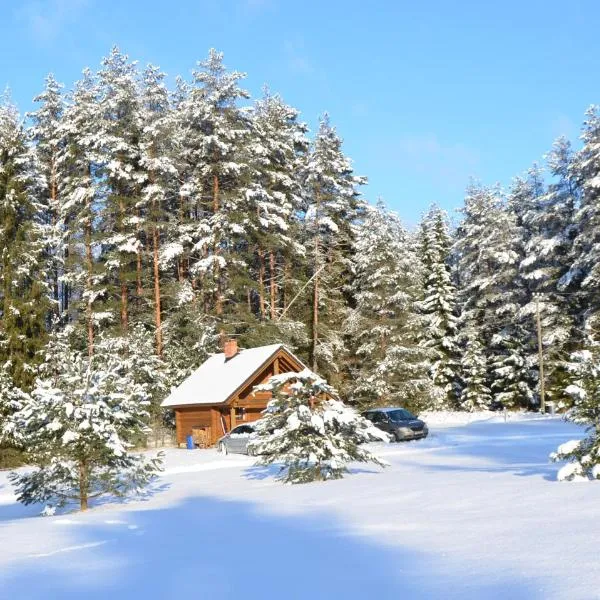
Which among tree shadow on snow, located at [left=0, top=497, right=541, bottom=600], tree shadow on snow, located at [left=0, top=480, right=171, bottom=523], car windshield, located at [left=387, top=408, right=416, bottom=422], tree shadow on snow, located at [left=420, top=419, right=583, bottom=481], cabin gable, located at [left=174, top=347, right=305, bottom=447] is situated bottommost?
tree shadow on snow, located at [left=0, top=480, right=171, bottom=523]

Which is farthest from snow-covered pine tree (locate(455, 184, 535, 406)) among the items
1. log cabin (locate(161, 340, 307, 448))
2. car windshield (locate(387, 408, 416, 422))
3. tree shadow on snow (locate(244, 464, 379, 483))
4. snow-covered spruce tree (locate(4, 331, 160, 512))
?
snow-covered spruce tree (locate(4, 331, 160, 512))

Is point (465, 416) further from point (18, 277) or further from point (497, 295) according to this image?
point (18, 277)

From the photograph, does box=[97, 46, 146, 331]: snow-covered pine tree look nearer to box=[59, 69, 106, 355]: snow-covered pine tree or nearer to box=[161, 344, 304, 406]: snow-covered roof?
box=[59, 69, 106, 355]: snow-covered pine tree

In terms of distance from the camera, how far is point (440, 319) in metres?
60.9

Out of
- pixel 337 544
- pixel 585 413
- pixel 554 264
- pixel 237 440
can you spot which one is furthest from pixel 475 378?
pixel 337 544

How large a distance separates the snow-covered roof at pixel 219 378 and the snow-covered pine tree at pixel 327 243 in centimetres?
1021

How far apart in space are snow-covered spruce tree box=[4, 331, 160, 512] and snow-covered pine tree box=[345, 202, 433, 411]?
31.1 metres

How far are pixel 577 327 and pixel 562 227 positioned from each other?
25.6 ft

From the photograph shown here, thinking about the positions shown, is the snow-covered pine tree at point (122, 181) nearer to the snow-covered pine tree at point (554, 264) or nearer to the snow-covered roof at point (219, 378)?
the snow-covered roof at point (219, 378)

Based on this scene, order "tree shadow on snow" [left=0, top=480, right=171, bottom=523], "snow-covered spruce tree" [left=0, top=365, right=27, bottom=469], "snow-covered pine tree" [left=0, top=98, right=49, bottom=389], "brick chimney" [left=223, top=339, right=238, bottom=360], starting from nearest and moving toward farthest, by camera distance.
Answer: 1. "tree shadow on snow" [left=0, top=480, right=171, bottom=523]
2. "snow-covered spruce tree" [left=0, top=365, right=27, bottom=469]
3. "snow-covered pine tree" [left=0, top=98, right=49, bottom=389]
4. "brick chimney" [left=223, top=339, right=238, bottom=360]

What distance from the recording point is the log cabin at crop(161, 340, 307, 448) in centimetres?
3706

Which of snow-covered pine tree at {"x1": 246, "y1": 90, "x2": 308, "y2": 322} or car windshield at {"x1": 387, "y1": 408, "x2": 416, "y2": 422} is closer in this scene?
car windshield at {"x1": 387, "y1": 408, "x2": 416, "y2": 422}

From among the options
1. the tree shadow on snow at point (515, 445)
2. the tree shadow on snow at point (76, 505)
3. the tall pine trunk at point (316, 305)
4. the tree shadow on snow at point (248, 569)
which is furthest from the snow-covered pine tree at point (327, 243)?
the tree shadow on snow at point (248, 569)

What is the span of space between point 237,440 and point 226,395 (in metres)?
3.38
